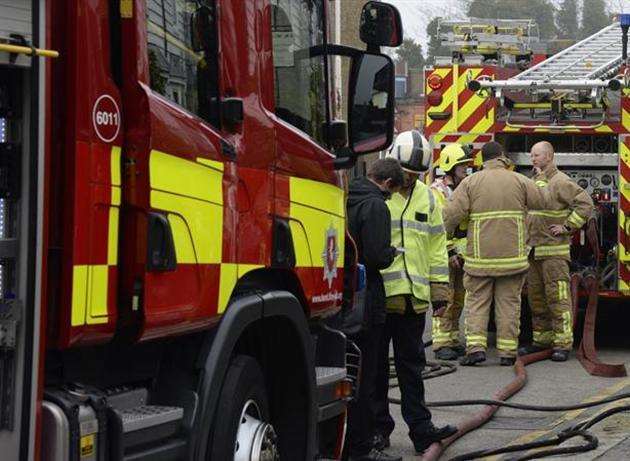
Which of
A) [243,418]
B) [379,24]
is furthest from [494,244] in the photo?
[243,418]

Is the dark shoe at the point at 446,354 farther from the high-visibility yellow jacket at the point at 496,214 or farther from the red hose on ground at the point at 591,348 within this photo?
the red hose on ground at the point at 591,348

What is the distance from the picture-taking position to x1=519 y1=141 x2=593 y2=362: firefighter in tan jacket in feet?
37.5

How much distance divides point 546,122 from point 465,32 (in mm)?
2602

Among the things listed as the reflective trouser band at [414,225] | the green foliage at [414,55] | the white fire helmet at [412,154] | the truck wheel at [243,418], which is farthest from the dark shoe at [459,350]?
the green foliage at [414,55]

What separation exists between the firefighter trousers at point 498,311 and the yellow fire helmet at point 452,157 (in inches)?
51.3

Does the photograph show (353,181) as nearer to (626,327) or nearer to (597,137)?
(597,137)

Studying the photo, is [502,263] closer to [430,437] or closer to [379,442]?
[430,437]

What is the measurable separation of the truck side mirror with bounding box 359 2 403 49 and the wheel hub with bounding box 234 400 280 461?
166 cm

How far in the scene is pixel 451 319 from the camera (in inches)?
459

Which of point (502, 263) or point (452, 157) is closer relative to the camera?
point (502, 263)

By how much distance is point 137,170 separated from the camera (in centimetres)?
391

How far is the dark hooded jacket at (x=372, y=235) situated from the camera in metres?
7.12

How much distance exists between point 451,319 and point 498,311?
0.62m

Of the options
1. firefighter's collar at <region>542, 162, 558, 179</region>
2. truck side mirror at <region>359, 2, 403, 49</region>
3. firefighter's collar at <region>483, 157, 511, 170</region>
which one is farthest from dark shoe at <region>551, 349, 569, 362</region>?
truck side mirror at <region>359, 2, 403, 49</region>
